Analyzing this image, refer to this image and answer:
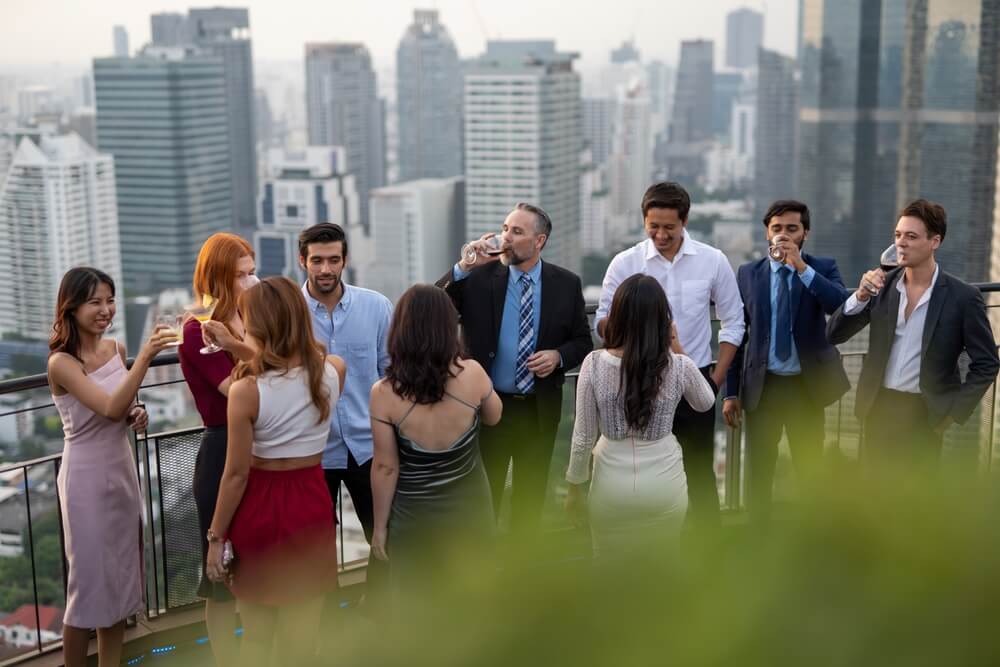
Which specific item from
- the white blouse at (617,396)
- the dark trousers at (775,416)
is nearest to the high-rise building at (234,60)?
the dark trousers at (775,416)

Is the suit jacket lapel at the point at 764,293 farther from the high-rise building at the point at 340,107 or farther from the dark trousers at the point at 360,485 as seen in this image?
the high-rise building at the point at 340,107

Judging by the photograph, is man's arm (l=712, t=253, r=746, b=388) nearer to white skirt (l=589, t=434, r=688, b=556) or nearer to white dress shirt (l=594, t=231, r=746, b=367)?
white dress shirt (l=594, t=231, r=746, b=367)

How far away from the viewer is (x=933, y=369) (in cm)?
380

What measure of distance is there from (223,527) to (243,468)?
0.67ft

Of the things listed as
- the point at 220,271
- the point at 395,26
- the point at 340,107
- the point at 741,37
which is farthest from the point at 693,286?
the point at 395,26

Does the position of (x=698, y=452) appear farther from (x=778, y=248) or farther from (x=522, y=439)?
(x=778, y=248)

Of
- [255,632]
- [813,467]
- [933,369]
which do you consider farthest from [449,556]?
[933,369]

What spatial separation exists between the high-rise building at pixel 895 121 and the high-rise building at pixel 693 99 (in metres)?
18.3

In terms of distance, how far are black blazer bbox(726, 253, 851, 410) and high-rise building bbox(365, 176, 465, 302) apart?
82.2 meters

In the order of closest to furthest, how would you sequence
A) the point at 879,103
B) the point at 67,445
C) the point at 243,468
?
the point at 243,468
the point at 67,445
the point at 879,103

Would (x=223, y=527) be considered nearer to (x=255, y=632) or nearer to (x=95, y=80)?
(x=255, y=632)

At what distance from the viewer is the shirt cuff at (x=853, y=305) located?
386 cm

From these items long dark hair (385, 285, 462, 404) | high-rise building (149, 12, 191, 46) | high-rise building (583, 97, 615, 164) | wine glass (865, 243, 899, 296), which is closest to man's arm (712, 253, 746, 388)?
wine glass (865, 243, 899, 296)

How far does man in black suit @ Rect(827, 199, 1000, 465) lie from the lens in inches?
148
